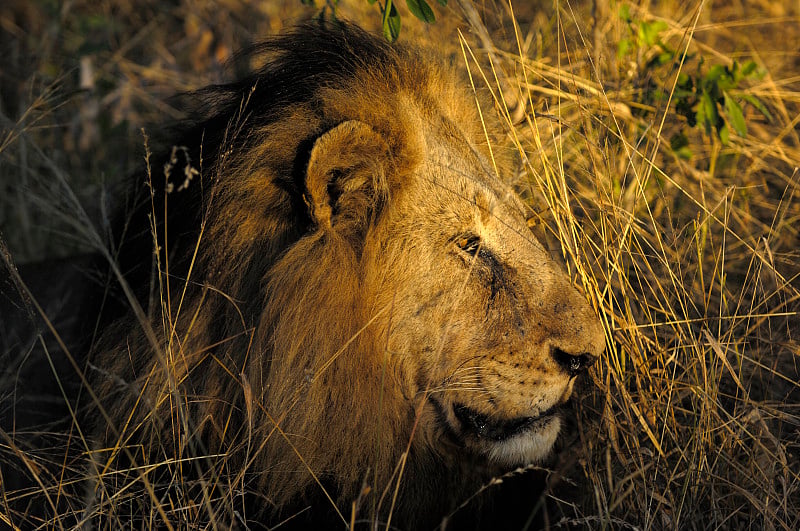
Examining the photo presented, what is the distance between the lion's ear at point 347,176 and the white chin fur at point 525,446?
84cm

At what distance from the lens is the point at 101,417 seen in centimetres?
284

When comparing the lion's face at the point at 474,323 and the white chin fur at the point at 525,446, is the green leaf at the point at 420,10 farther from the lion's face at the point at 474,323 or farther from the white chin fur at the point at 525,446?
the white chin fur at the point at 525,446

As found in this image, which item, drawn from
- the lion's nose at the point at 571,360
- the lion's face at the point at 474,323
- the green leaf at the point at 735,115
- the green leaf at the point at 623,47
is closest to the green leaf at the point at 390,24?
the lion's face at the point at 474,323

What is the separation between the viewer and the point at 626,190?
4.49 meters

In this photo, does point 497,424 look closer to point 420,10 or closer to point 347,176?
point 347,176

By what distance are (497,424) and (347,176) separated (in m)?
0.94

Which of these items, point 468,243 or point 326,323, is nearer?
point 326,323

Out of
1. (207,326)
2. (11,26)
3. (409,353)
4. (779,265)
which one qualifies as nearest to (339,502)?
(409,353)

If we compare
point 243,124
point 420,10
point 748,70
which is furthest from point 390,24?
point 748,70

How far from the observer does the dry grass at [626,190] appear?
2.85m

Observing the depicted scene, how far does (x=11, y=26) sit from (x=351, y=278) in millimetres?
6107

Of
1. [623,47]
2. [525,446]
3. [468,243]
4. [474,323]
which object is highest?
[623,47]

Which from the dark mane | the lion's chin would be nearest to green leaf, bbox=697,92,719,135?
the dark mane

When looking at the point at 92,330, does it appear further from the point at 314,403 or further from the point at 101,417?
the point at 314,403
